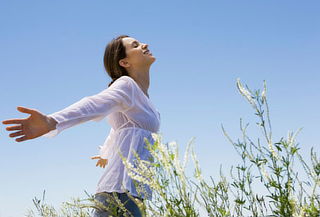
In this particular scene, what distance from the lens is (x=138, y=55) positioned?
3.25 metres

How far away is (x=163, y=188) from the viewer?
64.4 inches

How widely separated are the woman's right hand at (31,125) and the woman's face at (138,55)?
1.24 meters

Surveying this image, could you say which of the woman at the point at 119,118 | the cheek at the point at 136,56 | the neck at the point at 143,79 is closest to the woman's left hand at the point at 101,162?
the woman at the point at 119,118

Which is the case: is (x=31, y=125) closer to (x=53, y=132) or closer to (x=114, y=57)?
(x=53, y=132)

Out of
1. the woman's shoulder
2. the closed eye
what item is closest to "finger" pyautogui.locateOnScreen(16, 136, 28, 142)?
the woman's shoulder

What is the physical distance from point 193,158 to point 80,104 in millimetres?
908

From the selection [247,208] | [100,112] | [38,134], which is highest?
[100,112]

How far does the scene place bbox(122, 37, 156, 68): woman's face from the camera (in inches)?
127

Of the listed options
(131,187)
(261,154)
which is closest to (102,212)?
(131,187)

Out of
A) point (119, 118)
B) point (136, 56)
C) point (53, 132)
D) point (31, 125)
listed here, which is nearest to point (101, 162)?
point (119, 118)

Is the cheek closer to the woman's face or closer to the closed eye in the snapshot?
the woman's face

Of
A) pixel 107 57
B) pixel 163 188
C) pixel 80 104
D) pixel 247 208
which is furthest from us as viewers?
pixel 107 57

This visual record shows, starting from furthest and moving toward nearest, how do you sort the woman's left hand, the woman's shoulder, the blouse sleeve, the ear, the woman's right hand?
the woman's left hand, the ear, the woman's shoulder, the blouse sleeve, the woman's right hand

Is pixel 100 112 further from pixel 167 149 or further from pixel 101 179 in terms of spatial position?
pixel 167 149
